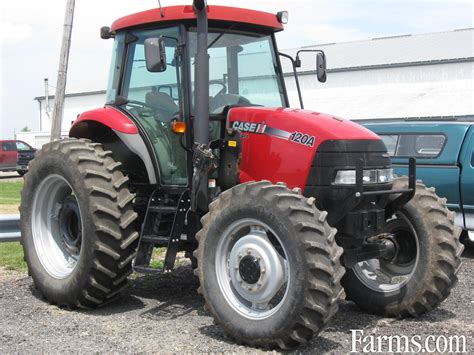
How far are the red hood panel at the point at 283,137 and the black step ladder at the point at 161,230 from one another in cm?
64

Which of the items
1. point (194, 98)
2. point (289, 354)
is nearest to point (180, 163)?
point (194, 98)

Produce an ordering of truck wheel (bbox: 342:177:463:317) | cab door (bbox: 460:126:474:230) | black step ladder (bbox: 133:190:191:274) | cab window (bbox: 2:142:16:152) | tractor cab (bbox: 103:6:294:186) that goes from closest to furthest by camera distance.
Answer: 1. truck wheel (bbox: 342:177:463:317)
2. black step ladder (bbox: 133:190:191:274)
3. tractor cab (bbox: 103:6:294:186)
4. cab door (bbox: 460:126:474:230)
5. cab window (bbox: 2:142:16:152)

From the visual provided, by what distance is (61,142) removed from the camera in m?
5.91

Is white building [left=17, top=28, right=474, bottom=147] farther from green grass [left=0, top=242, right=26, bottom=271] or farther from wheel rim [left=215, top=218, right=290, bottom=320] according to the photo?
wheel rim [left=215, top=218, right=290, bottom=320]

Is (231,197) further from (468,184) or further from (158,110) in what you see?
(468,184)

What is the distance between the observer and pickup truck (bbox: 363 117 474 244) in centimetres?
877

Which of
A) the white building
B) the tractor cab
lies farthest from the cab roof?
the white building

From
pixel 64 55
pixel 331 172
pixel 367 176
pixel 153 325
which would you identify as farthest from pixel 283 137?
pixel 64 55

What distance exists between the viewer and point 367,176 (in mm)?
5141

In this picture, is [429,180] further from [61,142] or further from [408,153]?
[61,142]

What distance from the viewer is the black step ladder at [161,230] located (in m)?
5.52

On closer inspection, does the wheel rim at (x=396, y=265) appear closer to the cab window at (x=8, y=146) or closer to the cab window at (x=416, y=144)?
the cab window at (x=416, y=144)

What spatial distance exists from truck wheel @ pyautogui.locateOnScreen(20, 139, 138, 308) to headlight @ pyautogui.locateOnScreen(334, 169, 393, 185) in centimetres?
176

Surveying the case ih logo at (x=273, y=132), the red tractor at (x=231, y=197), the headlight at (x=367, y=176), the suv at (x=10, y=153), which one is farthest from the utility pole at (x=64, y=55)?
the suv at (x=10, y=153)
